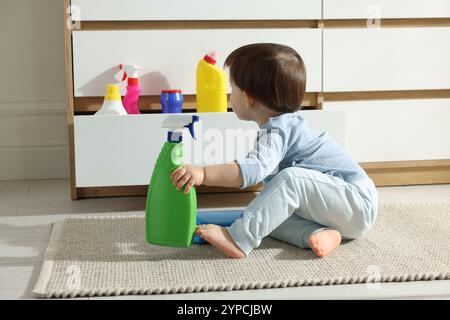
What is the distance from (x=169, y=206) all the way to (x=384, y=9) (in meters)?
0.95

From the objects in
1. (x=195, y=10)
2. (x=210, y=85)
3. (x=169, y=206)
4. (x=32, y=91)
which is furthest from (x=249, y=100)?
(x=32, y=91)

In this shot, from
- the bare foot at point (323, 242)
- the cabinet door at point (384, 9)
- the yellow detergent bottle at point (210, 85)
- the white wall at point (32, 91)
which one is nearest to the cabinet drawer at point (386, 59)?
the cabinet door at point (384, 9)

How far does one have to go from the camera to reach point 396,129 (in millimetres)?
2014

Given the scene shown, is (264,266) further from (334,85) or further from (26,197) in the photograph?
(26,197)

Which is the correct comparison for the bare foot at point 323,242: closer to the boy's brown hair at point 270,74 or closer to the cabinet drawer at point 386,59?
the boy's brown hair at point 270,74

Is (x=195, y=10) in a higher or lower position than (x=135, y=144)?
higher

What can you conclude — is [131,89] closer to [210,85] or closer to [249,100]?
[210,85]

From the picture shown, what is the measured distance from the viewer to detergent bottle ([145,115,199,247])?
1.34 m

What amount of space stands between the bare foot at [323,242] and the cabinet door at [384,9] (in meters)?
0.74

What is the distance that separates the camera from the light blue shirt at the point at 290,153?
4.45 feet

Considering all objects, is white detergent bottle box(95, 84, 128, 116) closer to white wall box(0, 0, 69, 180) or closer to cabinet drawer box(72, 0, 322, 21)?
cabinet drawer box(72, 0, 322, 21)

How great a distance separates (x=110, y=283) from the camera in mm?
1222

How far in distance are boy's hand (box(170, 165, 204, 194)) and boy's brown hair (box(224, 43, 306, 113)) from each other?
0.73 feet
